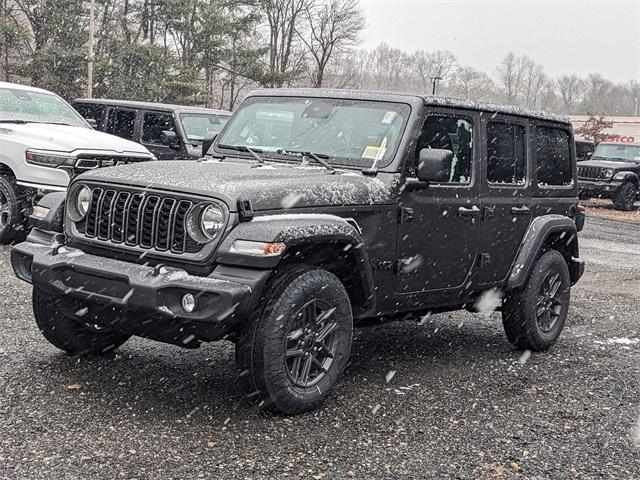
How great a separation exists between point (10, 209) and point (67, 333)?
15.5ft

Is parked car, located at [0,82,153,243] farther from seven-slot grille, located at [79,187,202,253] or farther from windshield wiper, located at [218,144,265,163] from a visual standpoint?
seven-slot grille, located at [79,187,202,253]

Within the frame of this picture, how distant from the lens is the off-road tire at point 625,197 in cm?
2239

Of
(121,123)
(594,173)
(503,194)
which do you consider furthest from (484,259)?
(594,173)

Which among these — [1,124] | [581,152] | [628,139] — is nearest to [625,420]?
[1,124]

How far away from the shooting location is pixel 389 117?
5242 millimetres

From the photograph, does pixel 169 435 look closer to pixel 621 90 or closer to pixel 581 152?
pixel 581 152

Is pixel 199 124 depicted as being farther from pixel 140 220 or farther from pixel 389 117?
pixel 140 220

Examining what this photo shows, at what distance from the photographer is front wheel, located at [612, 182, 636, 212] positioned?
22398mm

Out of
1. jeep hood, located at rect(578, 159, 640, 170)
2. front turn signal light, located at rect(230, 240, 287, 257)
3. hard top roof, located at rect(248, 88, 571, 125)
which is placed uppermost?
hard top roof, located at rect(248, 88, 571, 125)

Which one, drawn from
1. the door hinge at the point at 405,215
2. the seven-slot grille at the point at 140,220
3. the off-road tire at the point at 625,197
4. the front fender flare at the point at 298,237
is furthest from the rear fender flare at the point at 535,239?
the off-road tire at the point at 625,197

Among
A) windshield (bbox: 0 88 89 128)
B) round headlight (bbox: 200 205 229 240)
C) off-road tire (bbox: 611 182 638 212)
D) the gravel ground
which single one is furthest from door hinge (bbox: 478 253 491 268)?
off-road tire (bbox: 611 182 638 212)

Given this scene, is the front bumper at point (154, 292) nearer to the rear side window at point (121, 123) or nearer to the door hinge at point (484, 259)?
the door hinge at point (484, 259)

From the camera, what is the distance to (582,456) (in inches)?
164

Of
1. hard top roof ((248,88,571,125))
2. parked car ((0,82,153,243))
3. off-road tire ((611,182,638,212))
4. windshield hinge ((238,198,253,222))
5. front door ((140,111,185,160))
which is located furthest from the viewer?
off-road tire ((611,182,638,212))
